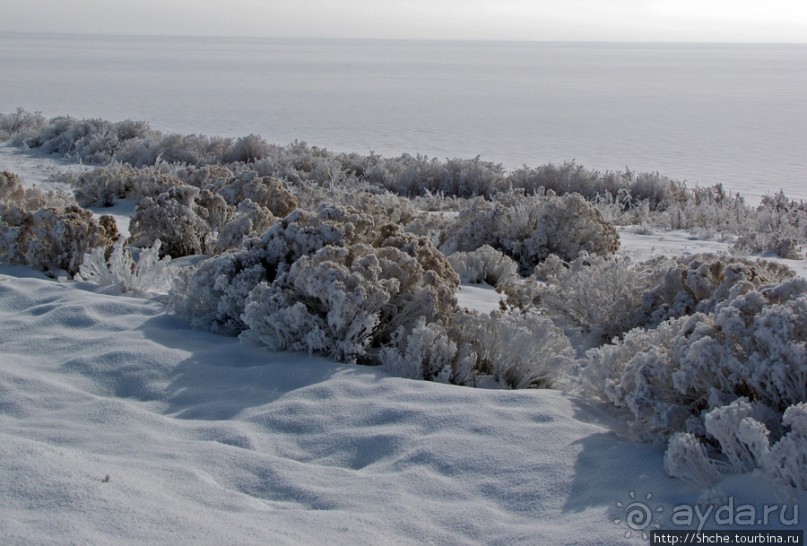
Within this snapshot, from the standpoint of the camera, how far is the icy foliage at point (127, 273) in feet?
19.0

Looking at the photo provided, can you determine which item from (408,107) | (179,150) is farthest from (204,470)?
(408,107)

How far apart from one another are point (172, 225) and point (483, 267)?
273cm

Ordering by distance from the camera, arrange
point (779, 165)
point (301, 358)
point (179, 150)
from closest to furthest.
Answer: point (301, 358), point (179, 150), point (779, 165)

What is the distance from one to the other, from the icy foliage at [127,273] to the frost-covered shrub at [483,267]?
2.32 meters

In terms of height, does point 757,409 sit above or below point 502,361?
above

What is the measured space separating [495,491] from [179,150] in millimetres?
13608

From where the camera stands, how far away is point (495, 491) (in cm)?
301

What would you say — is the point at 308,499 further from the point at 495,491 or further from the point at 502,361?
the point at 502,361

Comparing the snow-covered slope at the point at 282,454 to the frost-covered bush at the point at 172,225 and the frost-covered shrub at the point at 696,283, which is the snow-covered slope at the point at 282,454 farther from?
the frost-covered bush at the point at 172,225

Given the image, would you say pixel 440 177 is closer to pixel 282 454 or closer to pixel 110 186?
pixel 110 186

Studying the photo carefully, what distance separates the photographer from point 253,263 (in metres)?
5.31

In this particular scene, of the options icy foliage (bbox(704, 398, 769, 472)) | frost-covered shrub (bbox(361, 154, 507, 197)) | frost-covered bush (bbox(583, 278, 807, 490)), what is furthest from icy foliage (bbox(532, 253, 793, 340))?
frost-covered shrub (bbox(361, 154, 507, 197))

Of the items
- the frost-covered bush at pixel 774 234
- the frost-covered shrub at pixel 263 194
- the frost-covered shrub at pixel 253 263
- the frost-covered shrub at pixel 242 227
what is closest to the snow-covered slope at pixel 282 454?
the frost-covered shrub at pixel 253 263

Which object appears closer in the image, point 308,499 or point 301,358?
point 308,499
